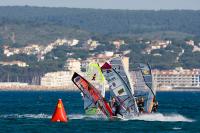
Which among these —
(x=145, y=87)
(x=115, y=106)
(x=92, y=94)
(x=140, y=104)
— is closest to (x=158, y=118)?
(x=140, y=104)

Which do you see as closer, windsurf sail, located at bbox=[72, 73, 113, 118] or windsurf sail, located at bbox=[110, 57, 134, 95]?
windsurf sail, located at bbox=[72, 73, 113, 118]

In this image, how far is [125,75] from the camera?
6812 cm

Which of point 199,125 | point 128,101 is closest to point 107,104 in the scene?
point 128,101

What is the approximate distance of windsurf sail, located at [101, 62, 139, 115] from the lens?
67125 mm

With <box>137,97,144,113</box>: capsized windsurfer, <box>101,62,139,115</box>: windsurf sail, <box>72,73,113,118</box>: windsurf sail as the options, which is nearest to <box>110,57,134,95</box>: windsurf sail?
<box>101,62,139,115</box>: windsurf sail

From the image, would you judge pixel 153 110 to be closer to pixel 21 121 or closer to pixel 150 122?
pixel 150 122

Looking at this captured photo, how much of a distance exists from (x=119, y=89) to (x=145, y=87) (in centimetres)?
265

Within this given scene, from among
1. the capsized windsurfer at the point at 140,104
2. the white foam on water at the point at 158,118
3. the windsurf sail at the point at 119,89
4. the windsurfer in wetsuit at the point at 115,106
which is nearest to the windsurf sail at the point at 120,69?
the windsurf sail at the point at 119,89

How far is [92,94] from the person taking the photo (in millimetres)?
68438

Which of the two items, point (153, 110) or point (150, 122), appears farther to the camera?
point (153, 110)

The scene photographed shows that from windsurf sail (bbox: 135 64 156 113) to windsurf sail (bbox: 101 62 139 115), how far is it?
1.49 meters

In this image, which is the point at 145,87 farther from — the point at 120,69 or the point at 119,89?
the point at 119,89

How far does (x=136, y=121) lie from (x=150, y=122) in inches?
33.8

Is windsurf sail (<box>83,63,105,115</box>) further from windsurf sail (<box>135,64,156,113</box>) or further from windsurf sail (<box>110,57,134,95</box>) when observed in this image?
windsurf sail (<box>135,64,156,113</box>)
